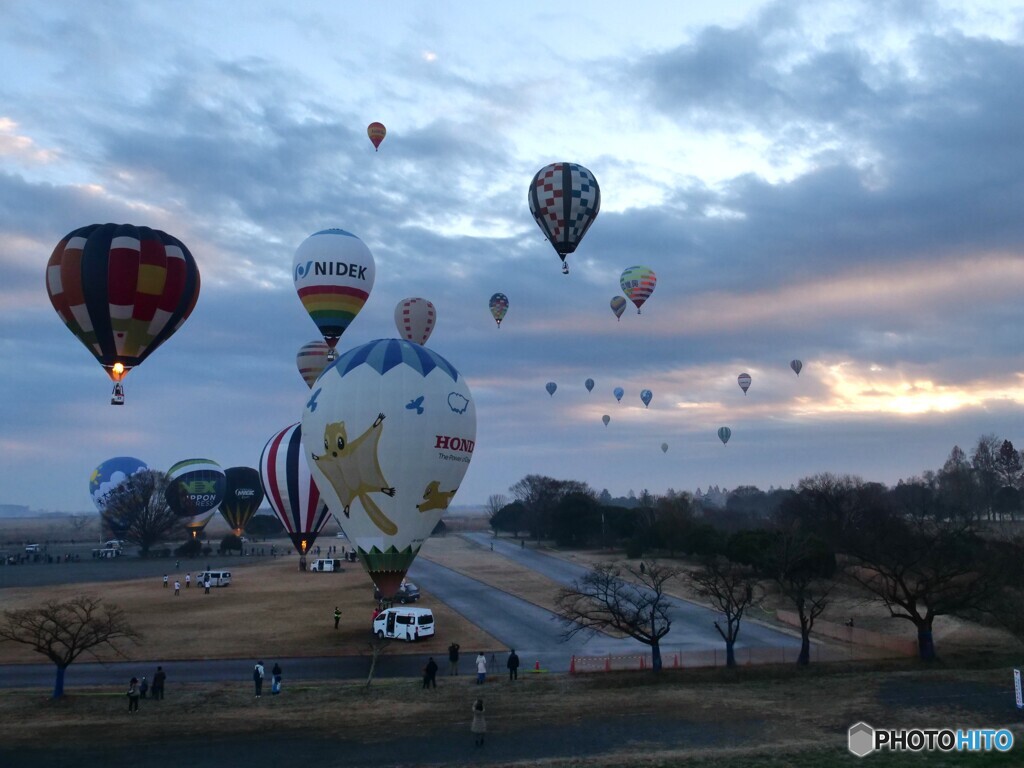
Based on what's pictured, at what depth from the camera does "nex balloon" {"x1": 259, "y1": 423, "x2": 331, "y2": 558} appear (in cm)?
5209

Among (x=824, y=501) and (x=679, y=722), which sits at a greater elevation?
(x=824, y=501)

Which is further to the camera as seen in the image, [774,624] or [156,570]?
[156,570]

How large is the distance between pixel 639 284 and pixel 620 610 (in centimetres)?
3450

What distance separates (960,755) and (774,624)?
2156 cm

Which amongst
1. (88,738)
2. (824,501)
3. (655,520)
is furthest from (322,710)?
(655,520)

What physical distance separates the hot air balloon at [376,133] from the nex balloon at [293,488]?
71.0ft

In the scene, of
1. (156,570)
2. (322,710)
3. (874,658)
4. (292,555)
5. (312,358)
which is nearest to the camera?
(322,710)

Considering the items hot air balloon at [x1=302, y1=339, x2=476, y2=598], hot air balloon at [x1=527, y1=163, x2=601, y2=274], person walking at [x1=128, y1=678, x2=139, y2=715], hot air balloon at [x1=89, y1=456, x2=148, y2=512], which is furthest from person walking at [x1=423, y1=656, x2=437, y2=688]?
hot air balloon at [x1=89, y1=456, x2=148, y2=512]

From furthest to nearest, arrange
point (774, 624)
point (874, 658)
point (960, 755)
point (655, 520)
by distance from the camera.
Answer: point (655, 520), point (774, 624), point (874, 658), point (960, 755)

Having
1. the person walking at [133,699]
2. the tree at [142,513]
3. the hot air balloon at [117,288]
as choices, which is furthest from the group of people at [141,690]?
the tree at [142,513]

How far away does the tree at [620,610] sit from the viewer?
27109 mm

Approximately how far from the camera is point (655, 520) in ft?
260

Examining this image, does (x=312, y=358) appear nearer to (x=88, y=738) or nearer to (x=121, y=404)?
(x=121, y=404)

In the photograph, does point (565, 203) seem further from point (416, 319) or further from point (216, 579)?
point (216, 579)
